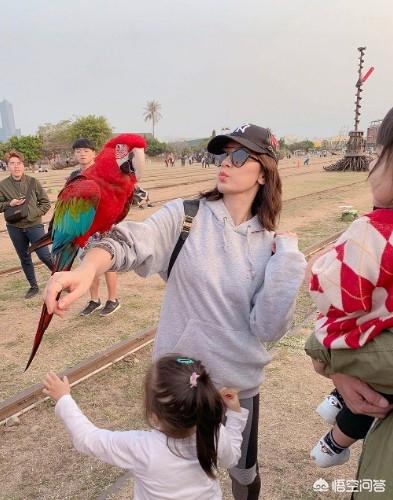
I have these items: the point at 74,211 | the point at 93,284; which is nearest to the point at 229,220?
the point at 74,211

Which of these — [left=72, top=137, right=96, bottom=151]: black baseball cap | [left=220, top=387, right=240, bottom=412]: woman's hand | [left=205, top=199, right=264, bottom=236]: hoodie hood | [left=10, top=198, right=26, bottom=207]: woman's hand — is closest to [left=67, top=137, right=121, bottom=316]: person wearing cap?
[left=72, top=137, right=96, bottom=151]: black baseball cap

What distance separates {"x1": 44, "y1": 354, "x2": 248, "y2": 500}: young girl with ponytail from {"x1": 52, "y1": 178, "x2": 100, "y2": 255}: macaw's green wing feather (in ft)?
3.96

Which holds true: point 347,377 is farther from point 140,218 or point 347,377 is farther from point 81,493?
point 140,218

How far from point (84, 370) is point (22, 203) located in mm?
2882

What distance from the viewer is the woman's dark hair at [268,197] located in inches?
74.8

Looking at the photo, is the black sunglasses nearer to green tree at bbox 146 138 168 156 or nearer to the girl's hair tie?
the girl's hair tie

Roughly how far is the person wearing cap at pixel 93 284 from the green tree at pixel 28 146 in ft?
154

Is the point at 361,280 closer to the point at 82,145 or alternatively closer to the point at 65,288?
the point at 65,288

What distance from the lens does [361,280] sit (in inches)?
40.5

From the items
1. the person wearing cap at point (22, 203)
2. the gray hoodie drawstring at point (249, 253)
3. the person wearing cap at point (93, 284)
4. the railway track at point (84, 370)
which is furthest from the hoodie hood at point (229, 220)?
the person wearing cap at point (22, 203)

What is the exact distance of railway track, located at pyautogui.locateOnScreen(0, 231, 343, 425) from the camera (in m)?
3.23

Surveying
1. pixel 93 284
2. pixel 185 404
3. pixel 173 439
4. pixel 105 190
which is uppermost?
pixel 105 190

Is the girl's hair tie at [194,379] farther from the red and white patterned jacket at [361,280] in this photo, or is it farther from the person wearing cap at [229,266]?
the red and white patterned jacket at [361,280]

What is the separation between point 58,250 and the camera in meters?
2.69
